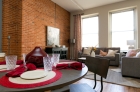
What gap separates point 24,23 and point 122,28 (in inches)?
189

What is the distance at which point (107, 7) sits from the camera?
516cm

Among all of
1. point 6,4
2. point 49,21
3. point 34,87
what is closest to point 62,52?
point 49,21

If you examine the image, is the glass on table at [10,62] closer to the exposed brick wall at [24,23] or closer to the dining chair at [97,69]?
the dining chair at [97,69]

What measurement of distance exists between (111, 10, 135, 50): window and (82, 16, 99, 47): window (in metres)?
0.94

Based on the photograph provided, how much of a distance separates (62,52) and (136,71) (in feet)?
10.1

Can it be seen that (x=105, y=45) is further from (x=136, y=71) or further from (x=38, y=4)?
(x=38, y=4)

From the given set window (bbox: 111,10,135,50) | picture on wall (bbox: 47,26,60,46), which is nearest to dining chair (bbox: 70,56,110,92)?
picture on wall (bbox: 47,26,60,46)

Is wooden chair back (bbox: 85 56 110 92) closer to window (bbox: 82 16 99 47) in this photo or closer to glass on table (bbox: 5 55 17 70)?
glass on table (bbox: 5 55 17 70)

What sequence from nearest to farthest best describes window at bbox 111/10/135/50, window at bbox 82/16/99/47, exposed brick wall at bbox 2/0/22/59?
exposed brick wall at bbox 2/0/22/59 → window at bbox 111/10/135/50 → window at bbox 82/16/99/47

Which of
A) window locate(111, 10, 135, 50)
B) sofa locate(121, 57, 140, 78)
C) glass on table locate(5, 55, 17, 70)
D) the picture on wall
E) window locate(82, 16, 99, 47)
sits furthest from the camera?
window locate(82, 16, 99, 47)

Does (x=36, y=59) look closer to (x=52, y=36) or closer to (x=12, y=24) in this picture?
(x=12, y=24)

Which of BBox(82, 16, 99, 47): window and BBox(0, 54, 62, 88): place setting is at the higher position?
BBox(82, 16, 99, 47): window

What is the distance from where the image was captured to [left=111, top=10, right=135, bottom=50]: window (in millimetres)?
4887

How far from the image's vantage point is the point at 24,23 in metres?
3.25
